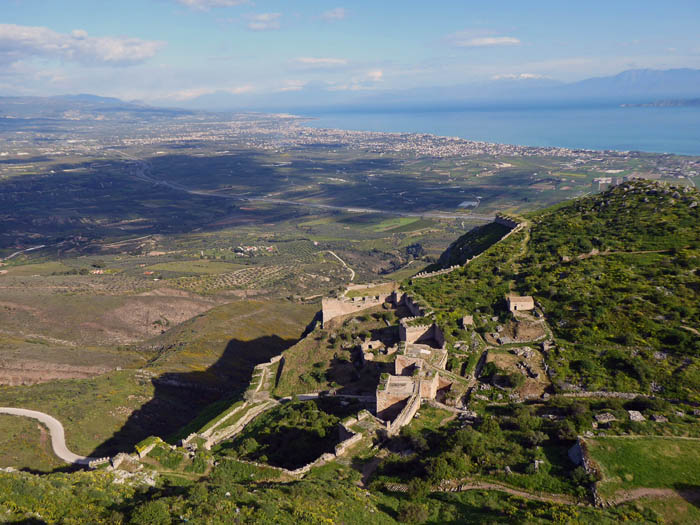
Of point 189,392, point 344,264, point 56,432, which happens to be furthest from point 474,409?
point 344,264

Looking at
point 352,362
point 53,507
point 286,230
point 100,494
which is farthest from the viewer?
point 286,230

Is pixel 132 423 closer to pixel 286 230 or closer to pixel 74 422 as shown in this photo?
pixel 74 422

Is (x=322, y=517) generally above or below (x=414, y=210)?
Answer: above

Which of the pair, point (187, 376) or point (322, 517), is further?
point (187, 376)

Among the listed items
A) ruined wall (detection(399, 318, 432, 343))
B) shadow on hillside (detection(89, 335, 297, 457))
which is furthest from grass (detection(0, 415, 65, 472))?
ruined wall (detection(399, 318, 432, 343))

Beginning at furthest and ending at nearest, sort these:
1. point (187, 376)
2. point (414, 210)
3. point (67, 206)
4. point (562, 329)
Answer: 1. point (67, 206)
2. point (414, 210)
3. point (187, 376)
4. point (562, 329)

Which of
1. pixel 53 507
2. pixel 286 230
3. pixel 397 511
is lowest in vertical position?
pixel 286 230

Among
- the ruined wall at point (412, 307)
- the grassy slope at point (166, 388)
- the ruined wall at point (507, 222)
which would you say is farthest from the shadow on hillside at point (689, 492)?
the ruined wall at point (507, 222)

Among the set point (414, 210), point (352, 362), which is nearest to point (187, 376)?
point (352, 362)
